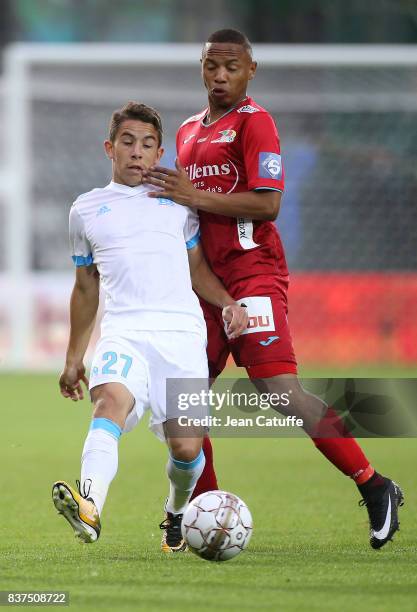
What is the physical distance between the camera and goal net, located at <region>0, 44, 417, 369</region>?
16938mm

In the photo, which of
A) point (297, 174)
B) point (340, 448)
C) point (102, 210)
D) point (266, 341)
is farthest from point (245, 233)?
point (297, 174)

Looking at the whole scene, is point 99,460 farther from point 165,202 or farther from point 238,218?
point 238,218

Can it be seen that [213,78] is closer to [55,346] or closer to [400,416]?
[400,416]

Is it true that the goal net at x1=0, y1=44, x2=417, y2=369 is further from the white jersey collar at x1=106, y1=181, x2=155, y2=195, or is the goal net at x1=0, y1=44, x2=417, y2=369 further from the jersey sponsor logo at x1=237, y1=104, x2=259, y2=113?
the white jersey collar at x1=106, y1=181, x2=155, y2=195

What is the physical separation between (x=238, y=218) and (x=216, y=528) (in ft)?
5.14

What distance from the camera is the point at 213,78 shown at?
6.10 metres

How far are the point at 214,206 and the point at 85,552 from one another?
1.63m

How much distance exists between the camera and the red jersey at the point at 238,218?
6012mm

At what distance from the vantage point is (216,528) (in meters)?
5.23

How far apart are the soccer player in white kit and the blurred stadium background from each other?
10837 mm

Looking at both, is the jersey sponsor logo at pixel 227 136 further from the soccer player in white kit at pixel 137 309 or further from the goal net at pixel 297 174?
the goal net at pixel 297 174

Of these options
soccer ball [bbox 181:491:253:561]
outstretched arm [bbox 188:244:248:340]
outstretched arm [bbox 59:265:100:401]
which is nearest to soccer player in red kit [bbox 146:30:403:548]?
→ outstretched arm [bbox 188:244:248:340]

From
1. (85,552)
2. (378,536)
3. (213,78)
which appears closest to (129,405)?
(85,552)

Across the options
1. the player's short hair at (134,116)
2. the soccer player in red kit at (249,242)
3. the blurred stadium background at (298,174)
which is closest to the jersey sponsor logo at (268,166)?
the soccer player in red kit at (249,242)
